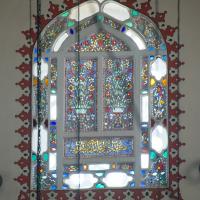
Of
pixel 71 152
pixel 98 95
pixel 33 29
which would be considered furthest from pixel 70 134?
pixel 33 29

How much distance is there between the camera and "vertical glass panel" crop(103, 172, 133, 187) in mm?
4023

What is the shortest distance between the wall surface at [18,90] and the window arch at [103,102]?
20 centimetres

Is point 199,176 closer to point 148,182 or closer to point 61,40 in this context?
point 148,182

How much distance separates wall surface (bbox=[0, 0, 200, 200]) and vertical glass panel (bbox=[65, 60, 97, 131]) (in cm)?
48

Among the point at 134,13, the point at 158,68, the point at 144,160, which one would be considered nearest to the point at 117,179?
the point at 144,160

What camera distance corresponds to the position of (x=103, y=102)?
4062 millimetres

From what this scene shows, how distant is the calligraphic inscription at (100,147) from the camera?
159 inches

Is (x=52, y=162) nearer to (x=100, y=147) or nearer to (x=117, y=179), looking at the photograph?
(x=100, y=147)

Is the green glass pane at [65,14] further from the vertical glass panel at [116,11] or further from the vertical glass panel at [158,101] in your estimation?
the vertical glass panel at [158,101]

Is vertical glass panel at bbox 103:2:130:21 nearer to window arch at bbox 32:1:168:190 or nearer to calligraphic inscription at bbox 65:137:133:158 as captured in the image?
window arch at bbox 32:1:168:190

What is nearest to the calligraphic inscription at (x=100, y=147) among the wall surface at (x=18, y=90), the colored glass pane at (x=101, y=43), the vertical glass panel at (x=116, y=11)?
the wall surface at (x=18, y=90)

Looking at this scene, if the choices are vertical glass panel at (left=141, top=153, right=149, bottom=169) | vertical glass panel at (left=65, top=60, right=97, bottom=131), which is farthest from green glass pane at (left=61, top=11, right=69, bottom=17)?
vertical glass panel at (left=141, top=153, right=149, bottom=169)

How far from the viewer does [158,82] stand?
13.4 feet

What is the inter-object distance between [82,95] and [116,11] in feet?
2.93
